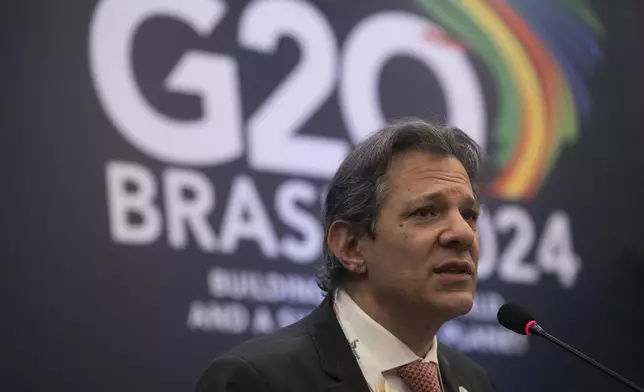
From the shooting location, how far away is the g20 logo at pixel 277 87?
3.72 m

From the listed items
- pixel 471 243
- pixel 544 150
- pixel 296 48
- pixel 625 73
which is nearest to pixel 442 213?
pixel 471 243

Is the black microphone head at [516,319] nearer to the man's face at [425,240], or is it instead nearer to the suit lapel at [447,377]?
the man's face at [425,240]

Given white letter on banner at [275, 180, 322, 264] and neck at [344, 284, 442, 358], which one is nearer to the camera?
neck at [344, 284, 442, 358]

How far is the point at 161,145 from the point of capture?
147 inches

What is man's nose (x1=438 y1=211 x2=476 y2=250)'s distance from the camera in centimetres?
236

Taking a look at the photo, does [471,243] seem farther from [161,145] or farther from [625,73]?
[625,73]

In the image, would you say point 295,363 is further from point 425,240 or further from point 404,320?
point 425,240

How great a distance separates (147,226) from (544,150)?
1.96 metres

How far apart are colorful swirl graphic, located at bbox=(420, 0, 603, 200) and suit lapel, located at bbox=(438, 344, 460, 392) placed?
1918 millimetres

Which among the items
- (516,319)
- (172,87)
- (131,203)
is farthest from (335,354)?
(172,87)

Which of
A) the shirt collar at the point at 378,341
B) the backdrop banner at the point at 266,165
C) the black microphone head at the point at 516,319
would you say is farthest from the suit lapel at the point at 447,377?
the backdrop banner at the point at 266,165

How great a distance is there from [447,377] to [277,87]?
1.78 metres

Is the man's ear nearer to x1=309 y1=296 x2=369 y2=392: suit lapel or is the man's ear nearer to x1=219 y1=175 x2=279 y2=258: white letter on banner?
x1=309 y1=296 x2=369 y2=392: suit lapel

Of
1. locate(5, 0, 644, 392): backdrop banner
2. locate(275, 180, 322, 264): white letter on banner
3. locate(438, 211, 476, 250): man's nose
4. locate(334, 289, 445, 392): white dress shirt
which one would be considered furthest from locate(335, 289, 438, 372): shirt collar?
locate(275, 180, 322, 264): white letter on banner
